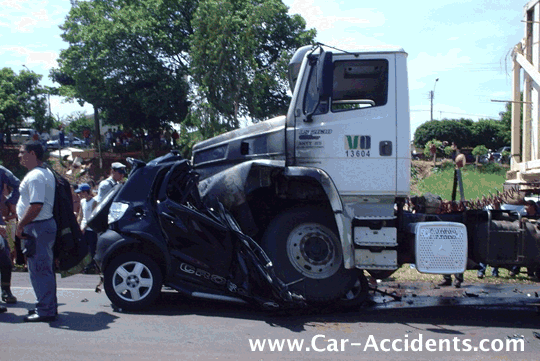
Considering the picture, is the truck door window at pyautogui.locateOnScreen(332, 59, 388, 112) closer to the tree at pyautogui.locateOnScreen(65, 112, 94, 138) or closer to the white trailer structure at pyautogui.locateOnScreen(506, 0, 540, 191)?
the white trailer structure at pyautogui.locateOnScreen(506, 0, 540, 191)

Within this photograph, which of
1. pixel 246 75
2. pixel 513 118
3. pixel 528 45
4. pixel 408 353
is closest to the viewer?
pixel 408 353

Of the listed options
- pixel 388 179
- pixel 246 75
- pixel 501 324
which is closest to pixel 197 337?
pixel 388 179

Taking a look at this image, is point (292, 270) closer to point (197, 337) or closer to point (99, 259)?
point (197, 337)

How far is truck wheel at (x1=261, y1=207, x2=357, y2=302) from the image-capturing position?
610cm

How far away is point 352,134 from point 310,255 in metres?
1.53

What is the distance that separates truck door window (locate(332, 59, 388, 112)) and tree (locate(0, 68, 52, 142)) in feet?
105

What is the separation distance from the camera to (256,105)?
2417cm

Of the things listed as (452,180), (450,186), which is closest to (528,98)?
(450,186)

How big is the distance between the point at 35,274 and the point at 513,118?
7.71 m

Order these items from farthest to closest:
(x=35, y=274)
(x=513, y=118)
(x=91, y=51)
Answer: (x=91, y=51) < (x=513, y=118) < (x=35, y=274)

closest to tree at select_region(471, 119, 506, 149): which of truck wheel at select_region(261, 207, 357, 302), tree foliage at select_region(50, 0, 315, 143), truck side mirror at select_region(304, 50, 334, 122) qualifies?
tree foliage at select_region(50, 0, 315, 143)

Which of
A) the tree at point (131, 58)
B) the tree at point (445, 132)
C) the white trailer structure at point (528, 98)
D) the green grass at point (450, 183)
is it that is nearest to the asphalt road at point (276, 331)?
the white trailer structure at point (528, 98)

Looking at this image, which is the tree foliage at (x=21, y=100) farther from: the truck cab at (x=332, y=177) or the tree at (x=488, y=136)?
the tree at (x=488, y=136)

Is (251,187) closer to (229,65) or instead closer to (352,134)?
(352,134)
